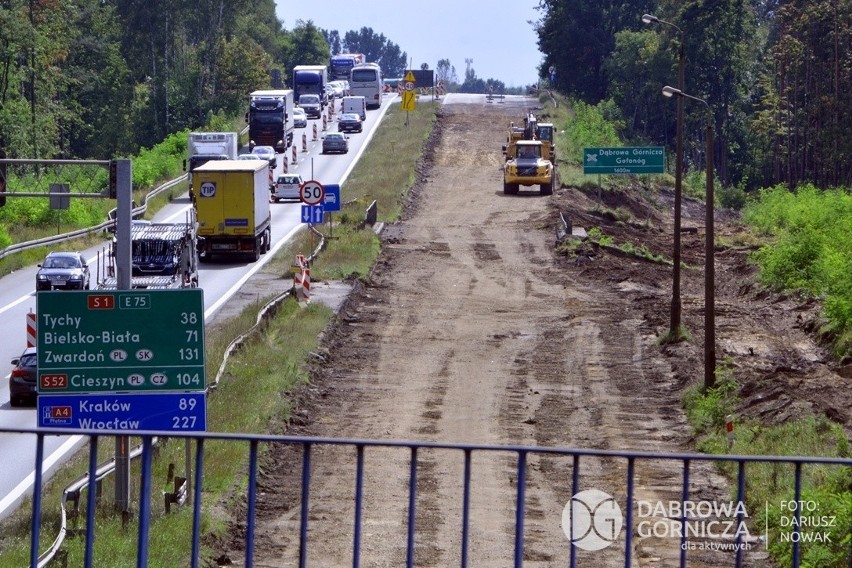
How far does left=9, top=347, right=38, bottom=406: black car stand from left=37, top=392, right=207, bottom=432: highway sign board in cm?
928

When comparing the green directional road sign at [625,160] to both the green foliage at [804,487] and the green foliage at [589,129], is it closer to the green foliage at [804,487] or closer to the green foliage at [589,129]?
the green foliage at [589,129]

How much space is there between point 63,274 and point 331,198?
9031 mm

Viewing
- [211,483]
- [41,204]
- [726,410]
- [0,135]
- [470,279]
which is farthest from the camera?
[0,135]

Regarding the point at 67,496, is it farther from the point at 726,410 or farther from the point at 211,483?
the point at 726,410

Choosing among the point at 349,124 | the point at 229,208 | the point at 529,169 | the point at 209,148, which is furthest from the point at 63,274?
the point at 349,124

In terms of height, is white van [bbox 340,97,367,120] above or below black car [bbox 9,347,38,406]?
above

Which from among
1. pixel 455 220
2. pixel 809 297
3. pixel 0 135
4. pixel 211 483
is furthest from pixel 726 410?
pixel 0 135

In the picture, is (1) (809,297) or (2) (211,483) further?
(1) (809,297)

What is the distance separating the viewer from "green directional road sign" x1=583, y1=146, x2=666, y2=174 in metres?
51.6

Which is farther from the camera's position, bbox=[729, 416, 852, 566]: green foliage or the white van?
the white van

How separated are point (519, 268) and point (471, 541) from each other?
30096 millimetres

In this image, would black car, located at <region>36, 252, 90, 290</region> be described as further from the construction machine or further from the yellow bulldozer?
the yellow bulldozer

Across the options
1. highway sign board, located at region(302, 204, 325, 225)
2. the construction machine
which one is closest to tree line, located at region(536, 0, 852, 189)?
the construction machine

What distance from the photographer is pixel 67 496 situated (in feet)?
50.5
